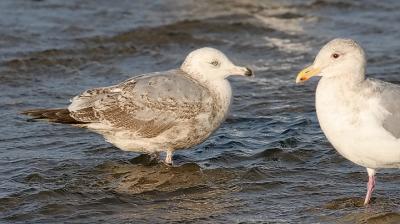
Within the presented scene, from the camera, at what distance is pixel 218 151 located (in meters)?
9.18

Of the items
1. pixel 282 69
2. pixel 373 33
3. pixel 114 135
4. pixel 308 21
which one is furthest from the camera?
pixel 308 21

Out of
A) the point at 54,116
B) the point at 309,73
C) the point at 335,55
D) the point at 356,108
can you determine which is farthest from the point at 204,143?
the point at 356,108

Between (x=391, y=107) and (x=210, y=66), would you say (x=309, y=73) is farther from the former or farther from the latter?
(x=210, y=66)

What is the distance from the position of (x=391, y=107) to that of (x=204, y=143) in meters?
2.73

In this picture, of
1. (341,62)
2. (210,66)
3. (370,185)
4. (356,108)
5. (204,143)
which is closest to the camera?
(356,108)

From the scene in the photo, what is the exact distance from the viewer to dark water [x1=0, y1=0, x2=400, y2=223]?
759 cm

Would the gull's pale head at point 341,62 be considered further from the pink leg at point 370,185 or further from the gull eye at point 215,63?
A: the gull eye at point 215,63

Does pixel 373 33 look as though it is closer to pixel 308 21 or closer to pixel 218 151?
pixel 308 21

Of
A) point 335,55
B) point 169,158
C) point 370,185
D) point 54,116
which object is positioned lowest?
point 169,158

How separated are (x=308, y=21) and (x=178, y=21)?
6.47ft

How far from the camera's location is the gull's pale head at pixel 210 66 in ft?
28.5

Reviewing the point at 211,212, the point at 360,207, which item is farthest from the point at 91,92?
the point at 360,207

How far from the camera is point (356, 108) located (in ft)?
23.3

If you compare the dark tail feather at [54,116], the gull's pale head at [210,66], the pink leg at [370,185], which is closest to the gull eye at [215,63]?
the gull's pale head at [210,66]
